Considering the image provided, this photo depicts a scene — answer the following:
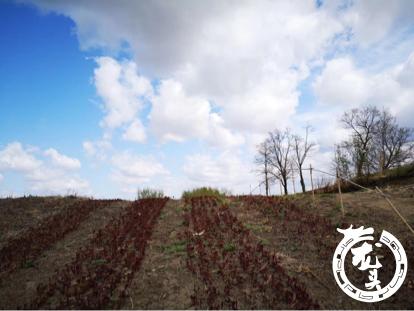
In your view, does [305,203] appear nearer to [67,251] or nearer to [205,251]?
[205,251]

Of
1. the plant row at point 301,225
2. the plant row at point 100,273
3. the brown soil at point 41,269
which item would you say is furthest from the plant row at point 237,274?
the brown soil at point 41,269

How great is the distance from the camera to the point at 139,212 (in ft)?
54.1

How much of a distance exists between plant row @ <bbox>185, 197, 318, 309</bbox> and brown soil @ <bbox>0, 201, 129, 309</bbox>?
12.9 feet

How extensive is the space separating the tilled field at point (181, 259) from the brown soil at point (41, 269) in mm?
31

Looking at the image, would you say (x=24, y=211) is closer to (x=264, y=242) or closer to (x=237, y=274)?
(x=264, y=242)

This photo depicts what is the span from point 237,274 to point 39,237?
8143 millimetres

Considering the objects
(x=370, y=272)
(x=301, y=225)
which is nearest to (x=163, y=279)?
(x=370, y=272)

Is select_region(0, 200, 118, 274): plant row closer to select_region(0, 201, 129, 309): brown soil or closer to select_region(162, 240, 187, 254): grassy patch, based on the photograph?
select_region(0, 201, 129, 309): brown soil

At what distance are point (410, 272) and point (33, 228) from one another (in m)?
13.6

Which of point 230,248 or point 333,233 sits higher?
point 333,233

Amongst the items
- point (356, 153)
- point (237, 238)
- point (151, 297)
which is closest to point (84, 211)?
point (237, 238)

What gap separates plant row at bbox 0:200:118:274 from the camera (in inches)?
399

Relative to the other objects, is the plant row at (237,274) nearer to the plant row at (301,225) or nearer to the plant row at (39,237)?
the plant row at (301,225)

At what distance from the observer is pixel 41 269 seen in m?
9.62
